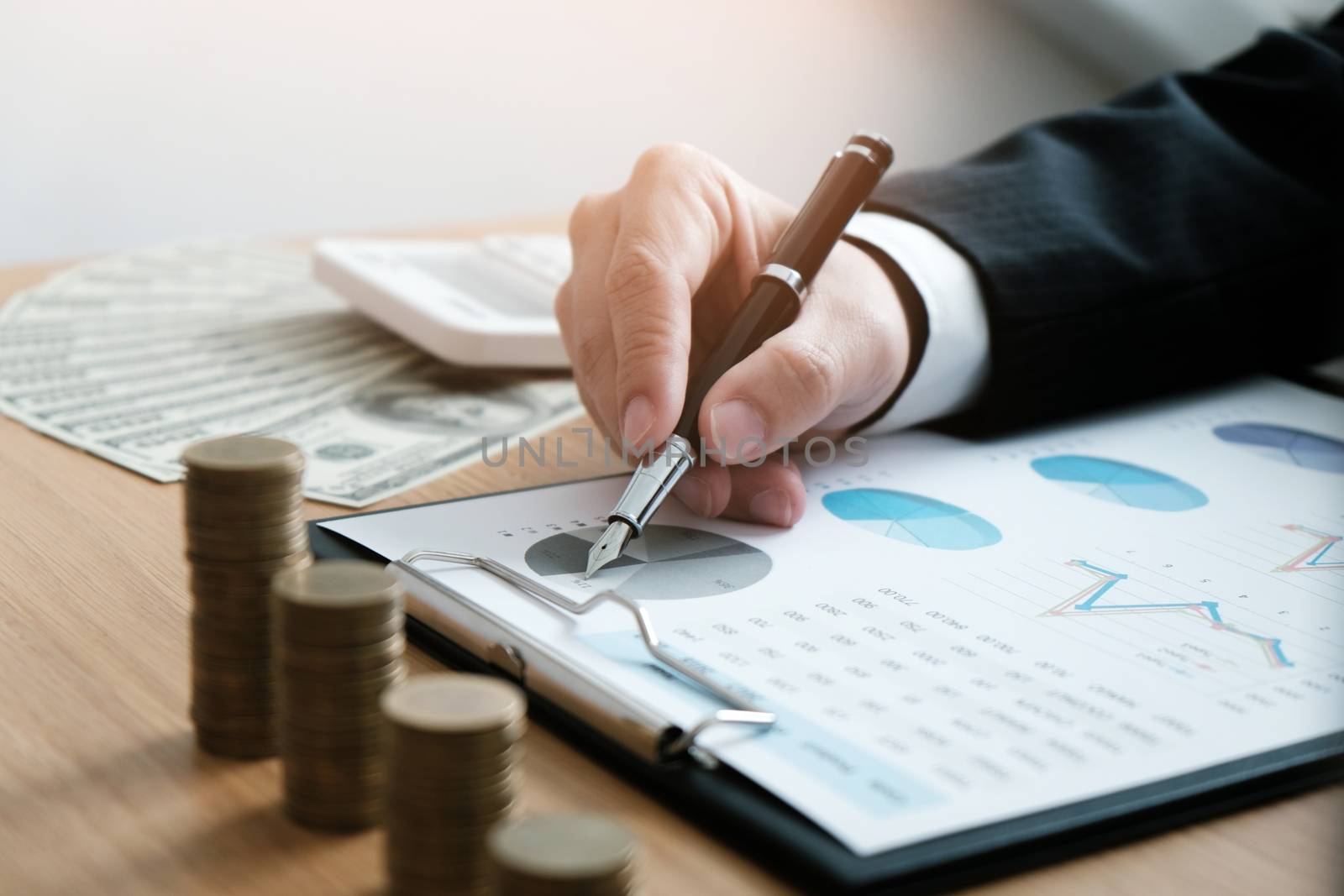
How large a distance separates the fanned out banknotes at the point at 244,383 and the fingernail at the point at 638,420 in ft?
0.43

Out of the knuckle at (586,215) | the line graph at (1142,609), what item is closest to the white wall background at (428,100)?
the knuckle at (586,215)

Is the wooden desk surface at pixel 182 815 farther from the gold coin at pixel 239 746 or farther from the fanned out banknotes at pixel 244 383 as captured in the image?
the fanned out banknotes at pixel 244 383

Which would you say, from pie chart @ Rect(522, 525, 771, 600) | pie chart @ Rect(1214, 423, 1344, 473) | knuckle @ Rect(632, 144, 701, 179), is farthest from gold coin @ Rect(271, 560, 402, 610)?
pie chart @ Rect(1214, 423, 1344, 473)

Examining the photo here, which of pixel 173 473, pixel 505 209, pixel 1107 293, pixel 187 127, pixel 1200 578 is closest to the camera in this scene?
pixel 1200 578

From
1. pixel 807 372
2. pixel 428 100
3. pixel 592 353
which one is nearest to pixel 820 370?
pixel 807 372

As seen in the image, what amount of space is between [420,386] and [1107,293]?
16.5 inches

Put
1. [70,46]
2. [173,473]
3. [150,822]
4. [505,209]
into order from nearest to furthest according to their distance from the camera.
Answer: [150,822] → [173,473] → [70,46] → [505,209]

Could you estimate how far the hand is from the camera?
1.86 feet

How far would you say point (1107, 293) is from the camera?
0.77 meters

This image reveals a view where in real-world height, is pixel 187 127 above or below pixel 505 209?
above

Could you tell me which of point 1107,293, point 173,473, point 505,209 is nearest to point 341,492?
point 173,473

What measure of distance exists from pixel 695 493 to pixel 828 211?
16 centimetres

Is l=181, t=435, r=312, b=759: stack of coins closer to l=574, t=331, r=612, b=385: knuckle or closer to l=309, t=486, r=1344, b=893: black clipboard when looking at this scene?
l=309, t=486, r=1344, b=893: black clipboard

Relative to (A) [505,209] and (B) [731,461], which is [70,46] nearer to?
(A) [505,209]
